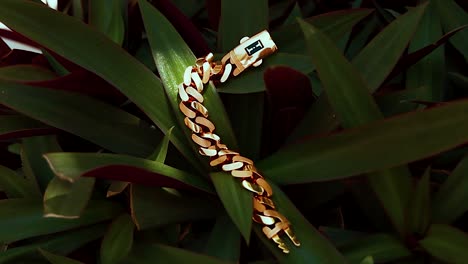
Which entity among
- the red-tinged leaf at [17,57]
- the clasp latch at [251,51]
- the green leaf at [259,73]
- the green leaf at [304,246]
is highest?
the red-tinged leaf at [17,57]

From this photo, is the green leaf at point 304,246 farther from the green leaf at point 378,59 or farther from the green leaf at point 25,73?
the green leaf at point 25,73

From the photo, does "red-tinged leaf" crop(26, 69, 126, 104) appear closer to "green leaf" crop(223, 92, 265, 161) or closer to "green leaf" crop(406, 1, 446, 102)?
"green leaf" crop(223, 92, 265, 161)

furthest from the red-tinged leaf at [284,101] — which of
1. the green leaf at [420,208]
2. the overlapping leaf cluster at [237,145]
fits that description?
the green leaf at [420,208]

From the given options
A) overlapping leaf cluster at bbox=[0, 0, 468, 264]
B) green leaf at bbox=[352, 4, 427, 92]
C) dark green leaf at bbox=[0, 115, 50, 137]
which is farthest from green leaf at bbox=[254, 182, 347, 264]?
dark green leaf at bbox=[0, 115, 50, 137]

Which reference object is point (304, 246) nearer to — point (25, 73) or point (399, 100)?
point (399, 100)

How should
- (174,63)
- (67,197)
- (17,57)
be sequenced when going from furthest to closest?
(17,57) → (174,63) → (67,197)

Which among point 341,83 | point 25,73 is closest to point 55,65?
point 25,73

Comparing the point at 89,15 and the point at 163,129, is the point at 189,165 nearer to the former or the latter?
the point at 163,129
